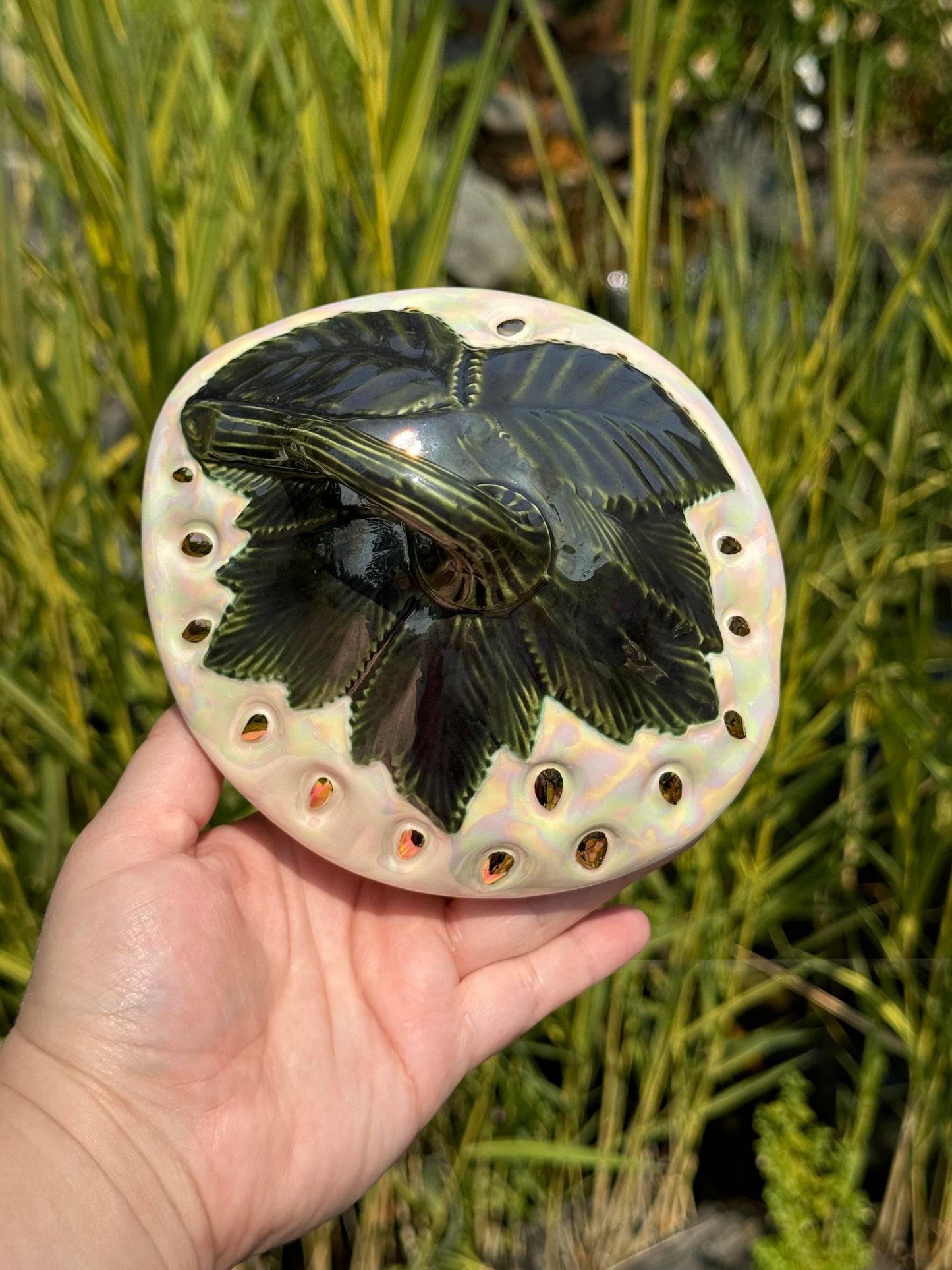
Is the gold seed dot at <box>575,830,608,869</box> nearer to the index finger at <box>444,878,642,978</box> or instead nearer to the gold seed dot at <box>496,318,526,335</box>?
the index finger at <box>444,878,642,978</box>

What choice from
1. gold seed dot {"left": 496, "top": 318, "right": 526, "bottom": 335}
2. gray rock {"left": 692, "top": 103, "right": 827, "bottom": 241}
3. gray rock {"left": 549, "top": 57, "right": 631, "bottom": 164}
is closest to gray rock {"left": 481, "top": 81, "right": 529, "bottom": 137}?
gray rock {"left": 549, "top": 57, "right": 631, "bottom": 164}

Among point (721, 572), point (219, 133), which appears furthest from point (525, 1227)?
point (219, 133)

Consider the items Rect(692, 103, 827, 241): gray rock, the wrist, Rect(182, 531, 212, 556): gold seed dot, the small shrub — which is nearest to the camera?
the wrist

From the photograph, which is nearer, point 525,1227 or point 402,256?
point 402,256

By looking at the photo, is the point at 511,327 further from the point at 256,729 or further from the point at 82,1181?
the point at 82,1181

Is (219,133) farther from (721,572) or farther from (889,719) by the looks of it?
(889,719)

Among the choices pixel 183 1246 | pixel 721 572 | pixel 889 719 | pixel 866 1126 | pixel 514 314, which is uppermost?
pixel 514 314
